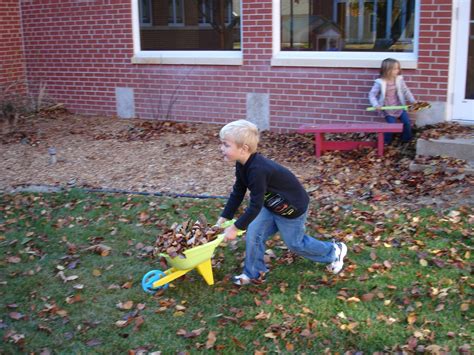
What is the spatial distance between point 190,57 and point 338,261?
6012 mm

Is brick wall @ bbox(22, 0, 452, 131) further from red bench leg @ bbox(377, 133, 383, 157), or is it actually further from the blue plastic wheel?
the blue plastic wheel

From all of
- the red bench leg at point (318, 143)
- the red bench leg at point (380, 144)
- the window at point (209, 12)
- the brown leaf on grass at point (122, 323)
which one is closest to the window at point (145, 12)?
the window at point (209, 12)

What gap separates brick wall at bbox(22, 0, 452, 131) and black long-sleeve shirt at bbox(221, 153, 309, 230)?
14.5 ft

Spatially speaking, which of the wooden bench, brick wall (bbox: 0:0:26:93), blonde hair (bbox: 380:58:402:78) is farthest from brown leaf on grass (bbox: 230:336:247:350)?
brick wall (bbox: 0:0:26:93)

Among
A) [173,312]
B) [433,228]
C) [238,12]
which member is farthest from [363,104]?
[173,312]

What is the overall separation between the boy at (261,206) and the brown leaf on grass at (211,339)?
66cm

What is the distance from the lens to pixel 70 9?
11211mm

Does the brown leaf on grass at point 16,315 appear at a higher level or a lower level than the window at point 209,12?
lower

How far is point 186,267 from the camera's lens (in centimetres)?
463

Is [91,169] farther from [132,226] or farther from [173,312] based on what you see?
[173,312]

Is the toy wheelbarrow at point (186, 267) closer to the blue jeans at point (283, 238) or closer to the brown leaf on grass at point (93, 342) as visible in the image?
the blue jeans at point (283, 238)

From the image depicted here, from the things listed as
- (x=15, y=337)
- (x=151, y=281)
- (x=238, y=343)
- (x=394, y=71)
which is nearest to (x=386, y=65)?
(x=394, y=71)

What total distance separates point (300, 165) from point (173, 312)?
3678mm

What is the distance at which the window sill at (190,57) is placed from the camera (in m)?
9.80
